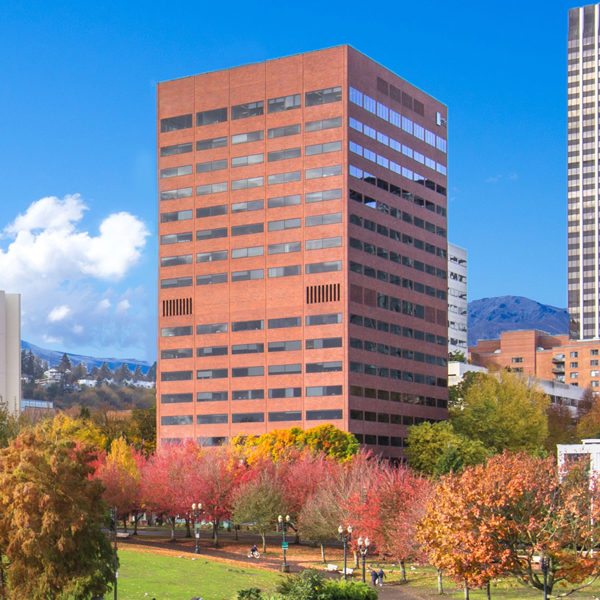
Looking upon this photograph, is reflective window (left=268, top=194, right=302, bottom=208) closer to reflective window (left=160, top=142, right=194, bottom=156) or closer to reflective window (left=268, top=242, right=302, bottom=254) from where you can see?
reflective window (left=268, top=242, right=302, bottom=254)

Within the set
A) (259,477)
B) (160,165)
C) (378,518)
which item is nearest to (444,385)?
(160,165)

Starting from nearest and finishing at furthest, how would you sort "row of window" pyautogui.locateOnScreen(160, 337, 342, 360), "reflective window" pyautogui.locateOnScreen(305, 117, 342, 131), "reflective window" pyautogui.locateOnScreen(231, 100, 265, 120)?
"row of window" pyautogui.locateOnScreen(160, 337, 342, 360), "reflective window" pyautogui.locateOnScreen(305, 117, 342, 131), "reflective window" pyautogui.locateOnScreen(231, 100, 265, 120)

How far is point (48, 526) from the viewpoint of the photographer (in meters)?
66.4

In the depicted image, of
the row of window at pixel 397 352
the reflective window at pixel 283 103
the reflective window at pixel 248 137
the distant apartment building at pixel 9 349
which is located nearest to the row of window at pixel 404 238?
the row of window at pixel 397 352

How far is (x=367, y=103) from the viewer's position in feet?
575

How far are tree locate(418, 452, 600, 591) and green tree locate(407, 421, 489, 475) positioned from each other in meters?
75.3

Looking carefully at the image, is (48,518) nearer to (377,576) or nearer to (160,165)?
(377,576)

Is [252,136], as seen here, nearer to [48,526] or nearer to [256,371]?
[256,371]

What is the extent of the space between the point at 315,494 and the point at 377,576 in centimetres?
2340

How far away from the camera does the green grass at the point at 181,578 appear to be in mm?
79500

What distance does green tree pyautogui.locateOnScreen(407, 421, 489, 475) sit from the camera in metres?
149

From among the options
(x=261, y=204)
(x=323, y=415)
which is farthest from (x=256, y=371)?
(x=261, y=204)

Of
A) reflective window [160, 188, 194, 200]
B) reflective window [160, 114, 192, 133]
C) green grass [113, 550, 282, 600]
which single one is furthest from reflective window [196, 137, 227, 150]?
green grass [113, 550, 282, 600]

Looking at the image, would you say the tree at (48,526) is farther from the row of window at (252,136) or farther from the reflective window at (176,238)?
the reflective window at (176,238)
